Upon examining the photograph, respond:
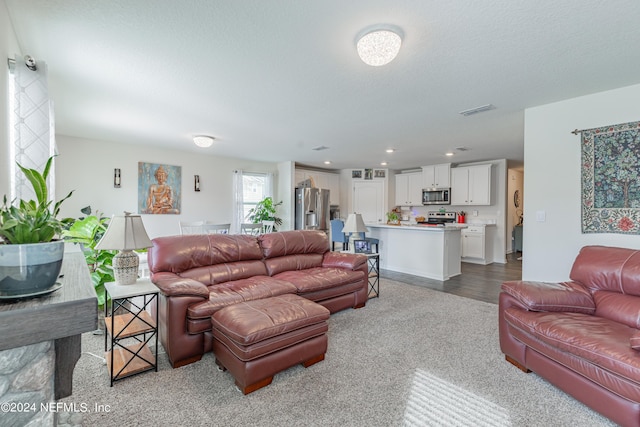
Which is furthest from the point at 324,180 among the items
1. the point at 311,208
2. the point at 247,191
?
the point at 247,191

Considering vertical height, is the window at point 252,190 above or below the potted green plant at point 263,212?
above

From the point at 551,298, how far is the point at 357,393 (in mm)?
1618

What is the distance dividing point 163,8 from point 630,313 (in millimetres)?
3682

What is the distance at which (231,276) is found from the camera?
3035mm

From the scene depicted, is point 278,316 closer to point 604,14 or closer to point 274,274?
point 274,274

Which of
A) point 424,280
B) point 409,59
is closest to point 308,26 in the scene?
point 409,59

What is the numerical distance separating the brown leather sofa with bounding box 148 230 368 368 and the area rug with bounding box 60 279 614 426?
0.29 meters

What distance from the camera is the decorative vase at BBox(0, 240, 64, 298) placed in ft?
2.85

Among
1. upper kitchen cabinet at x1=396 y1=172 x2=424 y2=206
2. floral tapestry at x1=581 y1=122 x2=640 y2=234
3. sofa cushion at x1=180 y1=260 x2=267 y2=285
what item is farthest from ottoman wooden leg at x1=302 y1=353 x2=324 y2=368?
upper kitchen cabinet at x1=396 y1=172 x2=424 y2=206

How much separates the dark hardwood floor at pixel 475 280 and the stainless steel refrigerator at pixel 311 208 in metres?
2.48

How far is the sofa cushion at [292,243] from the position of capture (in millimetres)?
3545

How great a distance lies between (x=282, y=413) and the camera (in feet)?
5.57

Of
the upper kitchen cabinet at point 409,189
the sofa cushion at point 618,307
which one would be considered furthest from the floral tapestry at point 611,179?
the upper kitchen cabinet at point 409,189

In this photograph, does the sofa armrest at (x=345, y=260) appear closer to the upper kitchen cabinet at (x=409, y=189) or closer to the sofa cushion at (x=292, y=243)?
the sofa cushion at (x=292, y=243)
